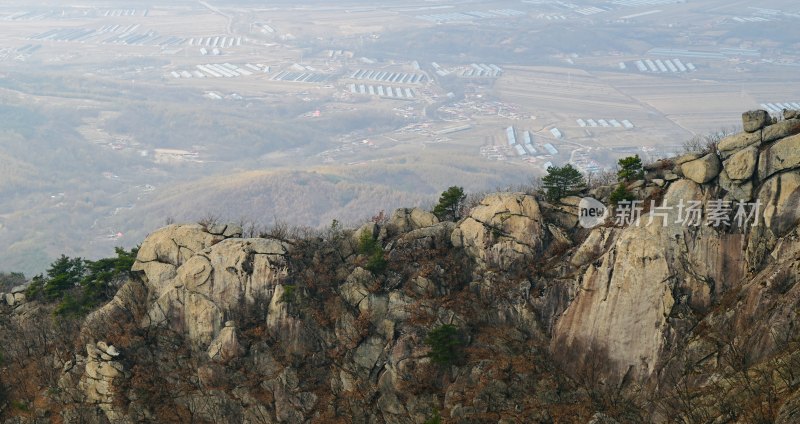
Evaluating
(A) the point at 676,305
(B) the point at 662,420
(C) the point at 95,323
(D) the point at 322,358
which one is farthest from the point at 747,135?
(C) the point at 95,323

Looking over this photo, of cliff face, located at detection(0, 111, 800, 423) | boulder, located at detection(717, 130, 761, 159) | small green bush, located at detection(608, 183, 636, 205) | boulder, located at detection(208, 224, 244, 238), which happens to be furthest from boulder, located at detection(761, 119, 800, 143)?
boulder, located at detection(208, 224, 244, 238)

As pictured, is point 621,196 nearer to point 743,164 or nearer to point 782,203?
point 743,164

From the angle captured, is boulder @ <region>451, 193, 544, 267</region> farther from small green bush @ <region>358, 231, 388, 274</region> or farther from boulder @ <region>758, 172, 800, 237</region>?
boulder @ <region>758, 172, 800, 237</region>

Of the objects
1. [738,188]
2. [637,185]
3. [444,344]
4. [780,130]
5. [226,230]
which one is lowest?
[444,344]

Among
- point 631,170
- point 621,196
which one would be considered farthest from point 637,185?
point 621,196

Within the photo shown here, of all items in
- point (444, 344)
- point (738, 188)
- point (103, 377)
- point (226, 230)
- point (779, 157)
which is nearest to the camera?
point (779, 157)

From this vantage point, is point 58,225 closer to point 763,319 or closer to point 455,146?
point 455,146

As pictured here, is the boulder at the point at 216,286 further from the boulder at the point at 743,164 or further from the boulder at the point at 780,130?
the boulder at the point at 780,130
